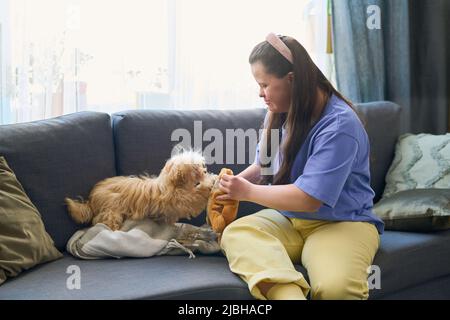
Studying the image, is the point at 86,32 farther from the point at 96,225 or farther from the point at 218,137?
the point at 96,225

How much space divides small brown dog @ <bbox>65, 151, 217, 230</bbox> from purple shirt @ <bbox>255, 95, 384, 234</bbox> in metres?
0.29

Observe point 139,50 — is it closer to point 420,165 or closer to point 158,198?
point 158,198

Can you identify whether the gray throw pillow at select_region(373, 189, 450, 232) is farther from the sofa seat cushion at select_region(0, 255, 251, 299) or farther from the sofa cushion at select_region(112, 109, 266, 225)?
the sofa seat cushion at select_region(0, 255, 251, 299)

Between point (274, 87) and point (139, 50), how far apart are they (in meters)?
0.87

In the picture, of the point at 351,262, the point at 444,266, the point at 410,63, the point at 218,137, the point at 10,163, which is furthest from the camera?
the point at 410,63

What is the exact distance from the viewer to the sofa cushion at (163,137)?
6.89 ft

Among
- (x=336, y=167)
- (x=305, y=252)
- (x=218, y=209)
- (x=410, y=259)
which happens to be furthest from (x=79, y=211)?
(x=410, y=259)

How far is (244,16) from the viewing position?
267 centimetres

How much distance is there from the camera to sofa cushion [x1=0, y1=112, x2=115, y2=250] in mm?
1861

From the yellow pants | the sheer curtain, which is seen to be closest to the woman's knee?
the yellow pants

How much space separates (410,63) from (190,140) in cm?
146

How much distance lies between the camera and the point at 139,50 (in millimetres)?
2455
